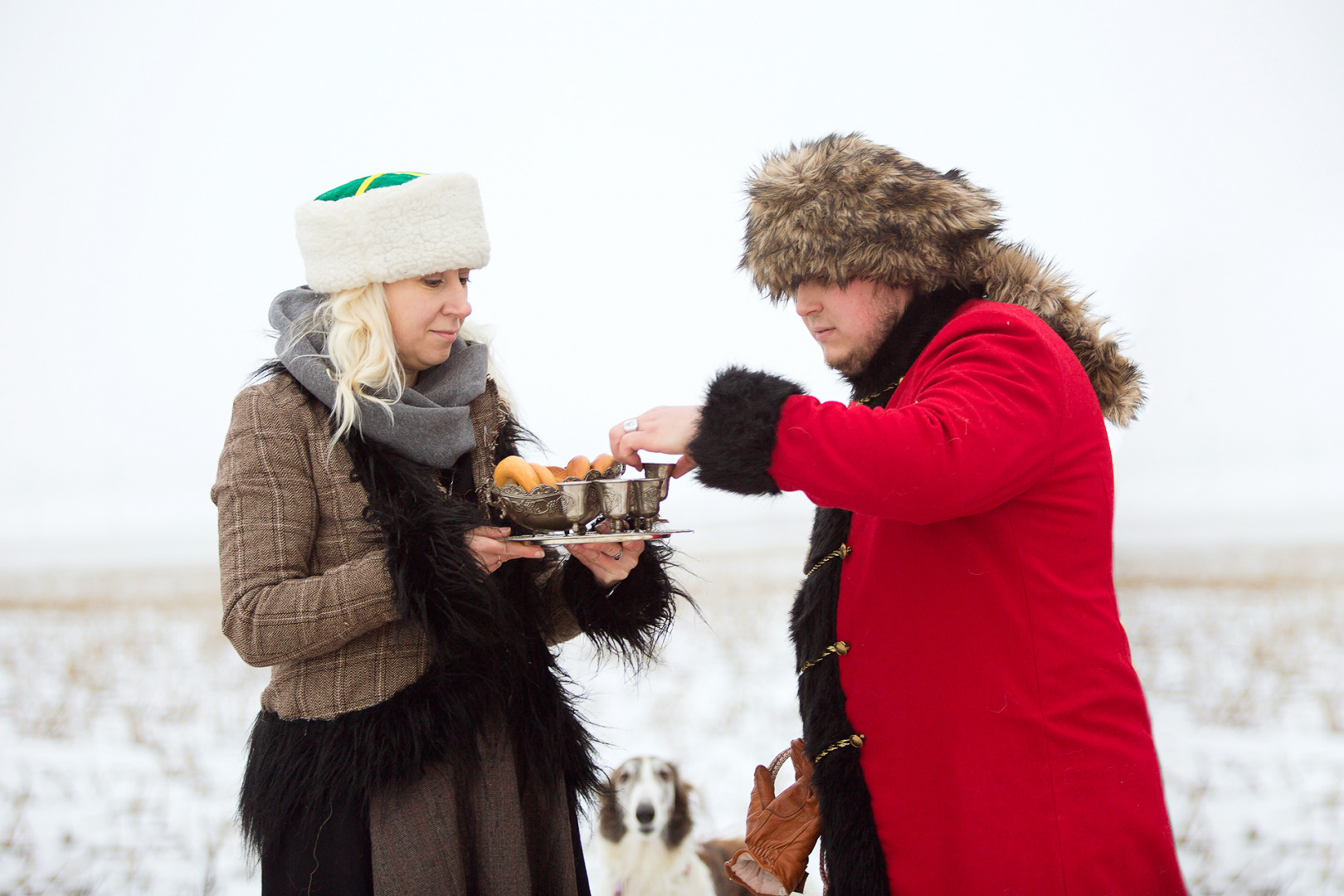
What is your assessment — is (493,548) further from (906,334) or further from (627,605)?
(906,334)

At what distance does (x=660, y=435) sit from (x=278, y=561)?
0.71 metres

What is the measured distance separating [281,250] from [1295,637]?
4.45 meters

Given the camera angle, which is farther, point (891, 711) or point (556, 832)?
point (556, 832)

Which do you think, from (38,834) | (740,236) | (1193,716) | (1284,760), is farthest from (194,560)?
(1284,760)

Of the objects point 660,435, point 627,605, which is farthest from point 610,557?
point 660,435

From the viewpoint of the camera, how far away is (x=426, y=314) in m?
1.62

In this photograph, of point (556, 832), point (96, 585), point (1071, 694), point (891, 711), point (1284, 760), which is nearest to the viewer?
point (1071, 694)

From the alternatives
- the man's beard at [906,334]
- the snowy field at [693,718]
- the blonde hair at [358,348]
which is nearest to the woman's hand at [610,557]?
the blonde hair at [358,348]

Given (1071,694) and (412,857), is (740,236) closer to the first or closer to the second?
(1071,694)

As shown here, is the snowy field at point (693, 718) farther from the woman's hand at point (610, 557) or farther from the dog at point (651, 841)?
the woman's hand at point (610, 557)

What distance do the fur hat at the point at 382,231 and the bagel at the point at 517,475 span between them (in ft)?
1.34

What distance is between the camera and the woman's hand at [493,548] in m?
1.49

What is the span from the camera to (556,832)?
5.55 feet

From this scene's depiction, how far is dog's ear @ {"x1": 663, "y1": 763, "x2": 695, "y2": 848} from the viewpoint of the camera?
266 cm
